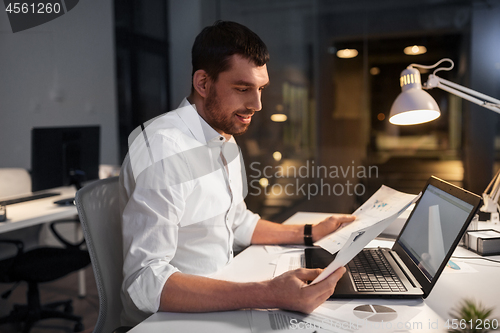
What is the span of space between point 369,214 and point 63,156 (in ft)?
6.68

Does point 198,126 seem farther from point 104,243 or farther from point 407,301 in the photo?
point 407,301

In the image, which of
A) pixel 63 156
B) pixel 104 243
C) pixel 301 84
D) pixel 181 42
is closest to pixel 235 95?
pixel 104 243

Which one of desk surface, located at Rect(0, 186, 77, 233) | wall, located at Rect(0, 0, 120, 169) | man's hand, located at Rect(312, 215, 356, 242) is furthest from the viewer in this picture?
wall, located at Rect(0, 0, 120, 169)

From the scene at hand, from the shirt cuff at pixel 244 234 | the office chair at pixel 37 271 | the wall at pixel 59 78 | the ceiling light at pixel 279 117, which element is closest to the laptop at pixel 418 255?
the shirt cuff at pixel 244 234

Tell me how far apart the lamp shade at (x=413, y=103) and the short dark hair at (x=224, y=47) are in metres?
0.51

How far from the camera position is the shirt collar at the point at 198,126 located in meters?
1.20

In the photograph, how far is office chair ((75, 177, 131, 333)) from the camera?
1027mm

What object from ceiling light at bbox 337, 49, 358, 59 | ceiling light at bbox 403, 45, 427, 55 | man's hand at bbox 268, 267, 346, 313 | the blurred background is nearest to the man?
man's hand at bbox 268, 267, 346, 313

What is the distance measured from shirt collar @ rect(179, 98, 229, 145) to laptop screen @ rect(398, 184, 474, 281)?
0.68 meters

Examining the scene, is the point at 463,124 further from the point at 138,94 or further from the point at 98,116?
the point at 98,116

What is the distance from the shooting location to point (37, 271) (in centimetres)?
200

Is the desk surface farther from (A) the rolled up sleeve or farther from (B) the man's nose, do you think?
(B) the man's nose

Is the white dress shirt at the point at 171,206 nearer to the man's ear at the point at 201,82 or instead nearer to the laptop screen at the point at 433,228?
the man's ear at the point at 201,82

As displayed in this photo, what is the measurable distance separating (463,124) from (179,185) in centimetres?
261
